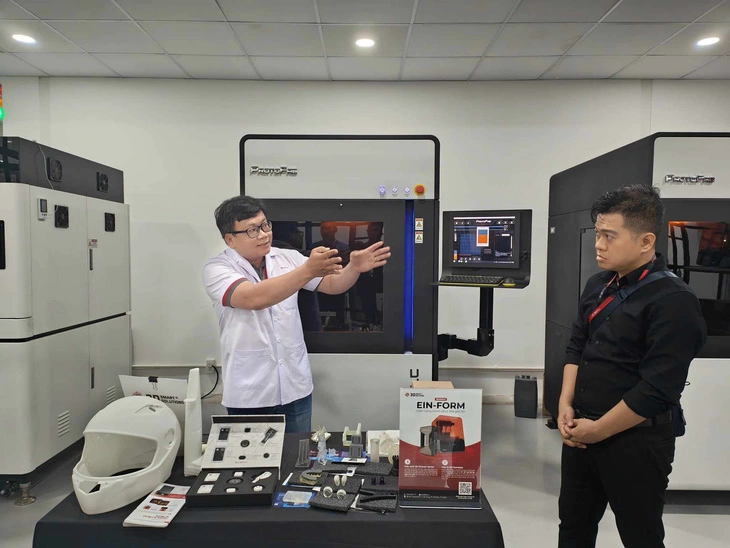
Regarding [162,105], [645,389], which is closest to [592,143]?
[645,389]

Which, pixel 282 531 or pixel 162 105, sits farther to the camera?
pixel 162 105

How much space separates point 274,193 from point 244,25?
1.26 metres

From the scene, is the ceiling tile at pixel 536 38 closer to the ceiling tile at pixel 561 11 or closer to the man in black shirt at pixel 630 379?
the ceiling tile at pixel 561 11

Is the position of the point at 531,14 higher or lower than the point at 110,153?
higher

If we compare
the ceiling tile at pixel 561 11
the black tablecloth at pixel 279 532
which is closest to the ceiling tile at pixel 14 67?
the ceiling tile at pixel 561 11

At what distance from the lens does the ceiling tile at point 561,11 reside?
2.97 m

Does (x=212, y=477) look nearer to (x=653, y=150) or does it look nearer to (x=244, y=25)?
(x=653, y=150)

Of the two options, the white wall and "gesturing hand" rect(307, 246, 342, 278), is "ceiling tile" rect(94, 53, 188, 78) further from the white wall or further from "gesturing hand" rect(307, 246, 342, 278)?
"gesturing hand" rect(307, 246, 342, 278)

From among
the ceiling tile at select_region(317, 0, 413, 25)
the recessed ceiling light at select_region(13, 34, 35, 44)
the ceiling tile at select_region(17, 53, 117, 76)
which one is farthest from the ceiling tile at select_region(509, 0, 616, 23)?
the recessed ceiling light at select_region(13, 34, 35, 44)

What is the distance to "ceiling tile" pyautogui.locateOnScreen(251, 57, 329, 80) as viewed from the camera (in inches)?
152

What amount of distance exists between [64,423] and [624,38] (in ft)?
15.3

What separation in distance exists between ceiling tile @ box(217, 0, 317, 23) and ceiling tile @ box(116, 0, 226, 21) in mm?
85

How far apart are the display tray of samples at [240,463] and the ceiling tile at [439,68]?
327 centimetres

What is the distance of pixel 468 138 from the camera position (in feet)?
14.2
